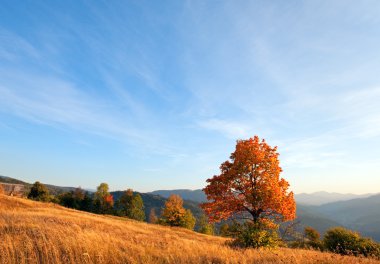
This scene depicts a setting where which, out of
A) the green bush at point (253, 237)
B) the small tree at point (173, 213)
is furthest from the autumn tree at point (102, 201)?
the green bush at point (253, 237)

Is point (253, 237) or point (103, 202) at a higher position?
point (103, 202)

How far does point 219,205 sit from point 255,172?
157 inches

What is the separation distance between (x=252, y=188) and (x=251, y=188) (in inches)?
3.0

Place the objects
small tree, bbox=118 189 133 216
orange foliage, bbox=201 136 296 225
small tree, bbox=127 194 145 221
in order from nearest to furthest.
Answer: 1. orange foliage, bbox=201 136 296 225
2. small tree, bbox=127 194 145 221
3. small tree, bbox=118 189 133 216

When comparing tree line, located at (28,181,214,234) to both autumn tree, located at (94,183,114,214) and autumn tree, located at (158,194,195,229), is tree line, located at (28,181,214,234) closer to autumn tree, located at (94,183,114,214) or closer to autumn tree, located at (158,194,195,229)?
autumn tree, located at (94,183,114,214)

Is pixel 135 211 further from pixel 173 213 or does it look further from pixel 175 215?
pixel 175 215

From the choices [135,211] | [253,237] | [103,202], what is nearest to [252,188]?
[253,237]

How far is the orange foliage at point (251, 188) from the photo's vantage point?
802 inches

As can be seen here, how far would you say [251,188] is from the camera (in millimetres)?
20781

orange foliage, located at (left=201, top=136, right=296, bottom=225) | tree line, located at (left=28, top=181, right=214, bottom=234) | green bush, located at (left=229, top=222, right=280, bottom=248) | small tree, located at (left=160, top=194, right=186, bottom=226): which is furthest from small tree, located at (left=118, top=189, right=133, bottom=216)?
green bush, located at (left=229, top=222, right=280, bottom=248)

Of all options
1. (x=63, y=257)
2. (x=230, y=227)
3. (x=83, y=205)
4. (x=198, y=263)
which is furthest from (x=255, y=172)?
(x=83, y=205)

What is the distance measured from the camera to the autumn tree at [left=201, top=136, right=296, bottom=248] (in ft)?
66.8

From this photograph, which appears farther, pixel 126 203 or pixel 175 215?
pixel 126 203

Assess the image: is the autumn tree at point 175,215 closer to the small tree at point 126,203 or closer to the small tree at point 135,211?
the small tree at point 135,211
